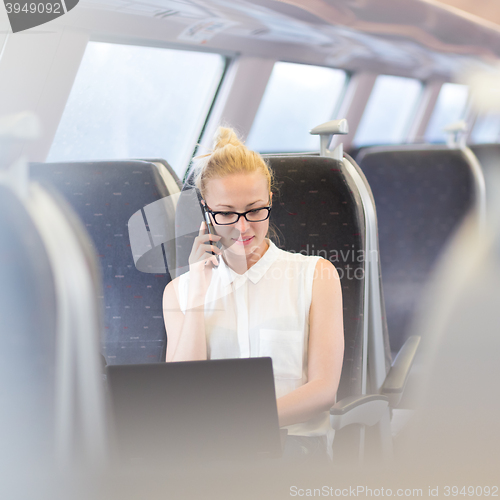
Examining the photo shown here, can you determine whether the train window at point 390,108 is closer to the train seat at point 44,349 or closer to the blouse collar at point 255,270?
the blouse collar at point 255,270

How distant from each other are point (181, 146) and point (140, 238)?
36cm

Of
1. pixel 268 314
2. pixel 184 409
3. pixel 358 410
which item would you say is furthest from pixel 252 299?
pixel 184 409

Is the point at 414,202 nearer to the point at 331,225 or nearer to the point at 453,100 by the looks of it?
the point at 453,100

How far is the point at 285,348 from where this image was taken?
853mm

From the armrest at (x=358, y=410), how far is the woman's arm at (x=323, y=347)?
0.04 meters

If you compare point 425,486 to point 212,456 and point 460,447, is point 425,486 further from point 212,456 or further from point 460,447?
point 212,456

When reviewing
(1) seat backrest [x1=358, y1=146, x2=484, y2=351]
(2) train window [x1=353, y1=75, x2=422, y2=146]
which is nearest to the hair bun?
(2) train window [x1=353, y1=75, x2=422, y2=146]

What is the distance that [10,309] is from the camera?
40 centimetres

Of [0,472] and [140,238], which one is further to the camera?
[140,238]

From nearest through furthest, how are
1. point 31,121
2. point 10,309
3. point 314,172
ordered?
point 10,309, point 31,121, point 314,172

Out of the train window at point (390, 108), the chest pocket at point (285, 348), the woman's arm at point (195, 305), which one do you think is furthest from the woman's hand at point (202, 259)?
the train window at point (390, 108)

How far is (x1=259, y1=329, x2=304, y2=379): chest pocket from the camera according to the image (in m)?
0.84

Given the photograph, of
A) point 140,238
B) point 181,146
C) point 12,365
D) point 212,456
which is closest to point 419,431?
point 212,456

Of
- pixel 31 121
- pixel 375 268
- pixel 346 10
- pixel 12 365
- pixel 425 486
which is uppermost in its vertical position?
pixel 346 10
